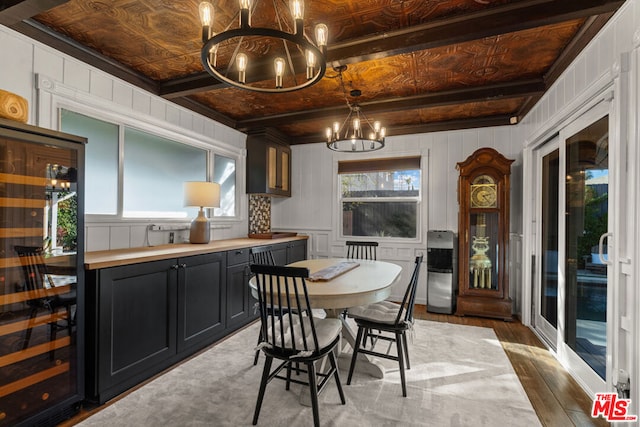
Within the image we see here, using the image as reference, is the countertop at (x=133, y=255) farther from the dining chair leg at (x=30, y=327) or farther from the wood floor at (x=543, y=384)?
the wood floor at (x=543, y=384)

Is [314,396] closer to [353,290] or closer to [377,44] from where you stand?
[353,290]

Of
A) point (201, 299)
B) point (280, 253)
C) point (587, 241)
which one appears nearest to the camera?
point (587, 241)

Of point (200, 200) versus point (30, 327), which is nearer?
point (30, 327)

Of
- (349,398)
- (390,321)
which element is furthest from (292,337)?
(390,321)

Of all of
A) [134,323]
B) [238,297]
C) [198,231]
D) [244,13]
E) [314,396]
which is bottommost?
[314,396]

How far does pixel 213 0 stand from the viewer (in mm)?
1993

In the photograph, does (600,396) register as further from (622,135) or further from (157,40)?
(157,40)

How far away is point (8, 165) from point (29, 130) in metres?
0.22

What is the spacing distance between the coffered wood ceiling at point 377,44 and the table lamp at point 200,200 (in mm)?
953

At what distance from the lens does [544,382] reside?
2426mm

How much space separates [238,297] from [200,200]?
1.15 meters

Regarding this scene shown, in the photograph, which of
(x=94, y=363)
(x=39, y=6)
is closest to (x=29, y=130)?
(x=39, y=6)

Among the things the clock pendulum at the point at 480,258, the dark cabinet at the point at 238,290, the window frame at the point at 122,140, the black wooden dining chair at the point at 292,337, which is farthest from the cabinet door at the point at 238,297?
the clock pendulum at the point at 480,258

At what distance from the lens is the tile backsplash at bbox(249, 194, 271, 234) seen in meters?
4.90
